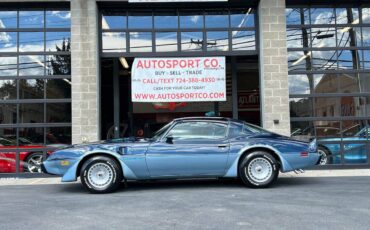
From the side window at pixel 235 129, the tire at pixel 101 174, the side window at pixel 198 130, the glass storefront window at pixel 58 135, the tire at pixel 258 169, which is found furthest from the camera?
the glass storefront window at pixel 58 135

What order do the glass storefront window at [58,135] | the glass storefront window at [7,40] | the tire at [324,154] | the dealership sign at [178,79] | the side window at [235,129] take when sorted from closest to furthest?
the side window at [235,129], the glass storefront window at [58,135], the dealership sign at [178,79], the glass storefront window at [7,40], the tire at [324,154]

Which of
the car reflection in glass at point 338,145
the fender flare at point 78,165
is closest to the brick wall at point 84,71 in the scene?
the fender flare at point 78,165

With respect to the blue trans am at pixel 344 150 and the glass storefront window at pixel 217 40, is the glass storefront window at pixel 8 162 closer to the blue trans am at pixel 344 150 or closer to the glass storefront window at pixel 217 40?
the glass storefront window at pixel 217 40

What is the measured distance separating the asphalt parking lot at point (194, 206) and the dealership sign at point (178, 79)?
109 inches

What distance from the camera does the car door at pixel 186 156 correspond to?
7.89 m

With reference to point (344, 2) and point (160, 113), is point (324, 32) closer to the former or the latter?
point (344, 2)

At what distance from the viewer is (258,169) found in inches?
320

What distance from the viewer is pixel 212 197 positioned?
283 inches

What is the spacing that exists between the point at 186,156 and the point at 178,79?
3673 millimetres

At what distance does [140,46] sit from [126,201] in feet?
18.0

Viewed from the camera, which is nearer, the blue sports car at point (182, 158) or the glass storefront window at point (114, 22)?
the blue sports car at point (182, 158)

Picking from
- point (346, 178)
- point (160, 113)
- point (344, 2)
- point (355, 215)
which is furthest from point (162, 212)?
point (160, 113)

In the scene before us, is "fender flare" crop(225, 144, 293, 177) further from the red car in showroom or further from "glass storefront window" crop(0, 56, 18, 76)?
"glass storefront window" crop(0, 56, 18, 76)

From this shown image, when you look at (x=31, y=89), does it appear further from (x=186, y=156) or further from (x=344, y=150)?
(x=344, y=150)
